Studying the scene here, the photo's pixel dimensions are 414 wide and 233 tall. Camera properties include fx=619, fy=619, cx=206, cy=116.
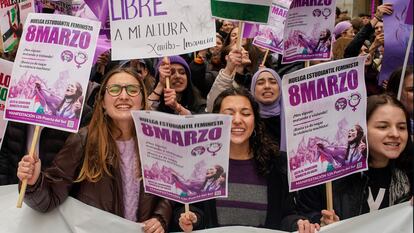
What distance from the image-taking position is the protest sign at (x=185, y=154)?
288 centimetres

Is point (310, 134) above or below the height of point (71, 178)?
above

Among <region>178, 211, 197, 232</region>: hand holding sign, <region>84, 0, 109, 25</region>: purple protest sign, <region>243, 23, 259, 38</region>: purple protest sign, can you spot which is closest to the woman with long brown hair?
<region>178, 211, 197, 232</region>: hand holding sign

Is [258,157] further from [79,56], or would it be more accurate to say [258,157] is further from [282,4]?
[282,4]

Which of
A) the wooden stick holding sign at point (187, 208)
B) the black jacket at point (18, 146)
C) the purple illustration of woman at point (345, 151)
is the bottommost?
the wooden stick holding sign at point (187, 208)

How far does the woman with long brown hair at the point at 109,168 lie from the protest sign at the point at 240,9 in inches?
27.3

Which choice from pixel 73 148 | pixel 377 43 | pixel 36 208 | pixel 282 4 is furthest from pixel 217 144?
pixel 377 43

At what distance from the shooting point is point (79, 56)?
320cm

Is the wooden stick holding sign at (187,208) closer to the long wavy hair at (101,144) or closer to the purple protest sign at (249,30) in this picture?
Result: the long wavy hair at (101,144)

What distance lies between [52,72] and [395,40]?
2308 mm

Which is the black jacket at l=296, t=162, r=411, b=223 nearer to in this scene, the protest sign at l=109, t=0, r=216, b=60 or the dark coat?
the dark coat

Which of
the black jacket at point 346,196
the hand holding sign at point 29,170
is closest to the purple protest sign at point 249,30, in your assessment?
the black jacket at point 346,196

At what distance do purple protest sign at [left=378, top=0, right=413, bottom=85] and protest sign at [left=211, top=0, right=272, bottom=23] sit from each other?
102cm

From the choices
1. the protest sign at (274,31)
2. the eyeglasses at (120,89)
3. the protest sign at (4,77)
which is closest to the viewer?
the eyeglasses at (120,89)

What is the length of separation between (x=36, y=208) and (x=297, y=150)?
1.35 m
